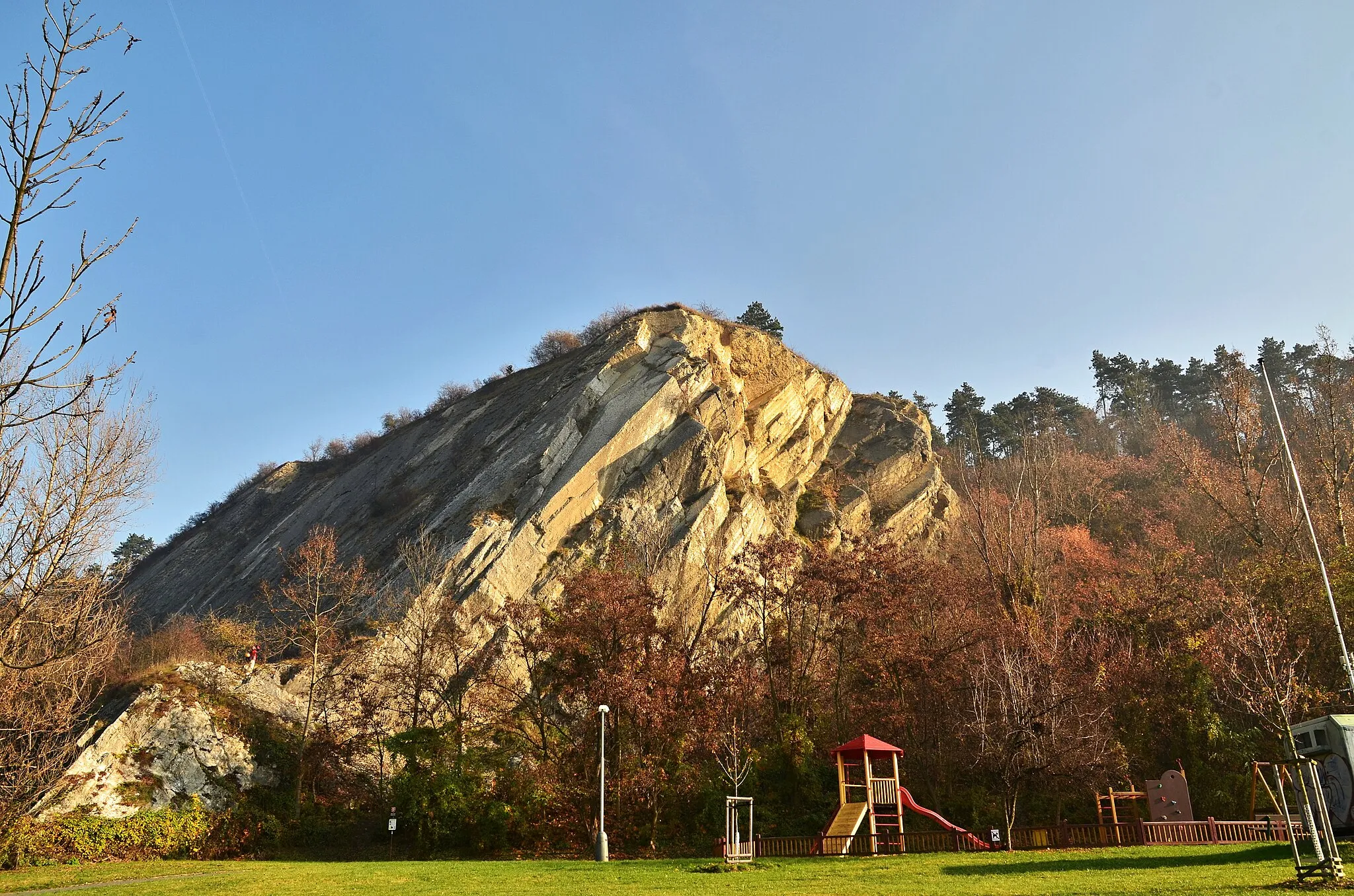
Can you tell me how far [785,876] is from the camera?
15.0 m

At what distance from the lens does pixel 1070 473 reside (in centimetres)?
5091

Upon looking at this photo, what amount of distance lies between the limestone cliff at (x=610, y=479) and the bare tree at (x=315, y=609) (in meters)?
1.83

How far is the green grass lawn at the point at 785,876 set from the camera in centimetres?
1228

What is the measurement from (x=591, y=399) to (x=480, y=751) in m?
20.3

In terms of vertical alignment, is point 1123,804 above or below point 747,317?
below

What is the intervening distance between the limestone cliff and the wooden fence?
1379 centimetres

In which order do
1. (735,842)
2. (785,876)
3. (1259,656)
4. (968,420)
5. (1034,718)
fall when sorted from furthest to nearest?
(968,420) < (1259,656) < (1034,718) < (735,842) < (785,876)

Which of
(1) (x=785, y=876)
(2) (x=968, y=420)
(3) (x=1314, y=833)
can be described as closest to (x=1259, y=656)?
(3) (x=1314, y=833)

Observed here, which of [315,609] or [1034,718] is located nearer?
[1034,718]

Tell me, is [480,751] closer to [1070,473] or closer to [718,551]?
[718,551]

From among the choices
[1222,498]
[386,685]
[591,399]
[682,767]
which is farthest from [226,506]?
[1222,498]

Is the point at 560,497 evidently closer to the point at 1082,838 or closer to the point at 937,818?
the point at 937,818

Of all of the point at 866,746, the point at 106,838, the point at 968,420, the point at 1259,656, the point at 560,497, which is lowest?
the point at 106,838

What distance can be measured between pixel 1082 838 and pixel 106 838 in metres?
Answer: 24.2
